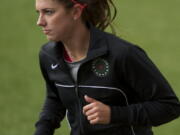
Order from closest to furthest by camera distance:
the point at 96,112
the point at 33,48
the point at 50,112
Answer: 1. the point at 96,112
2. the point at 50,112
3. the point at 33,48

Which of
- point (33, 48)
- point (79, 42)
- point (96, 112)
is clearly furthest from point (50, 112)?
point (33, 48)

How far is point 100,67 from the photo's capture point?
10.5ft

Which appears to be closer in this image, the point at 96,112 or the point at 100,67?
the point at 96,112

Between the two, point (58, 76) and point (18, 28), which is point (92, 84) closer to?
point (58, 76)

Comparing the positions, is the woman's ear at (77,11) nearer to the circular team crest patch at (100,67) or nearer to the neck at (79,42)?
the neck at (79,42)

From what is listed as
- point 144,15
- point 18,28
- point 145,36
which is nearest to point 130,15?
point 144,15

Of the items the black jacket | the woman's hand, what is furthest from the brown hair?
the woman's hand

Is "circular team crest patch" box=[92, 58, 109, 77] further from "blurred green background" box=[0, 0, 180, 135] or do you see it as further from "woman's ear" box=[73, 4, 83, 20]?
A: "blurred green background" box=[0, 0, 180, 135]

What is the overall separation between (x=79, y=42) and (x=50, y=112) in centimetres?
50

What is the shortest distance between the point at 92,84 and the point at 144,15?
5.50 meters

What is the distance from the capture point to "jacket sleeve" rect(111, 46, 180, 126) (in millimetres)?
3133

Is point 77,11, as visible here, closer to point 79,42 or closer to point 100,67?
point 79,42

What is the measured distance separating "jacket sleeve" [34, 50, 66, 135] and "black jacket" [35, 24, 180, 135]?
0.19 meters

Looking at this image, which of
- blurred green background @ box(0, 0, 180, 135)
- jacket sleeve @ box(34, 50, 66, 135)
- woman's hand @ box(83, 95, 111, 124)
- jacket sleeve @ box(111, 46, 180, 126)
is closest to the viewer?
woman's hand @ box(83, 95, 111, 124)
